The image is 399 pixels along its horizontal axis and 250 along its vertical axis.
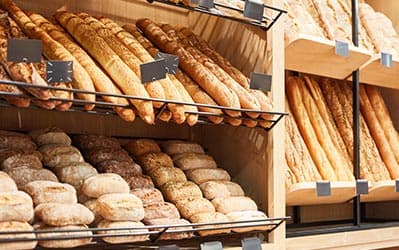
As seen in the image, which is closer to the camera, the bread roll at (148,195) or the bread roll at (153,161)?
the bread roll at (148,195)

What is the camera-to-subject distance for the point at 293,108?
261 cm

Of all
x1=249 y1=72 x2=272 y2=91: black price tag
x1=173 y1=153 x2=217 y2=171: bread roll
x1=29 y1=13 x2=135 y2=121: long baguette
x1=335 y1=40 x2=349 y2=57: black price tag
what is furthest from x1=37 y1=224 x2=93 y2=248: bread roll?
x1=335 y1=40 x2=349 y2=57: black price tag

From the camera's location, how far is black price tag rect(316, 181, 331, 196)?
7.48 ft

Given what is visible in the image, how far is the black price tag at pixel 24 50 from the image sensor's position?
1.47m

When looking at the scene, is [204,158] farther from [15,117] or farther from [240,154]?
[15,117]

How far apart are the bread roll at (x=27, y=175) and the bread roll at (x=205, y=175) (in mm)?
495

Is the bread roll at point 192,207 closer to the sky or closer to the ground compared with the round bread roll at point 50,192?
closer to the ground

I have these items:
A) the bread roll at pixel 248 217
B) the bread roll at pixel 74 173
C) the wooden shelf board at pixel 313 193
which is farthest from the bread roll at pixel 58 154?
the wooden shelf board at pixel 313 193

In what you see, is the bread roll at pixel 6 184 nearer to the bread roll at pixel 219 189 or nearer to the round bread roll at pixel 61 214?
the round bread roll at pixel 61 214

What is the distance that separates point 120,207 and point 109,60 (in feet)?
1.37

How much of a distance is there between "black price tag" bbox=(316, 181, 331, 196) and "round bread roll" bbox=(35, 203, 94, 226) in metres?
0.99

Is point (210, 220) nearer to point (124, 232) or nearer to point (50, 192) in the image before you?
point (124, 232)

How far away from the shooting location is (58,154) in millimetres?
1765

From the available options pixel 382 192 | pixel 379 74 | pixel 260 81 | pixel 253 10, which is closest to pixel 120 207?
pixel 260 81
